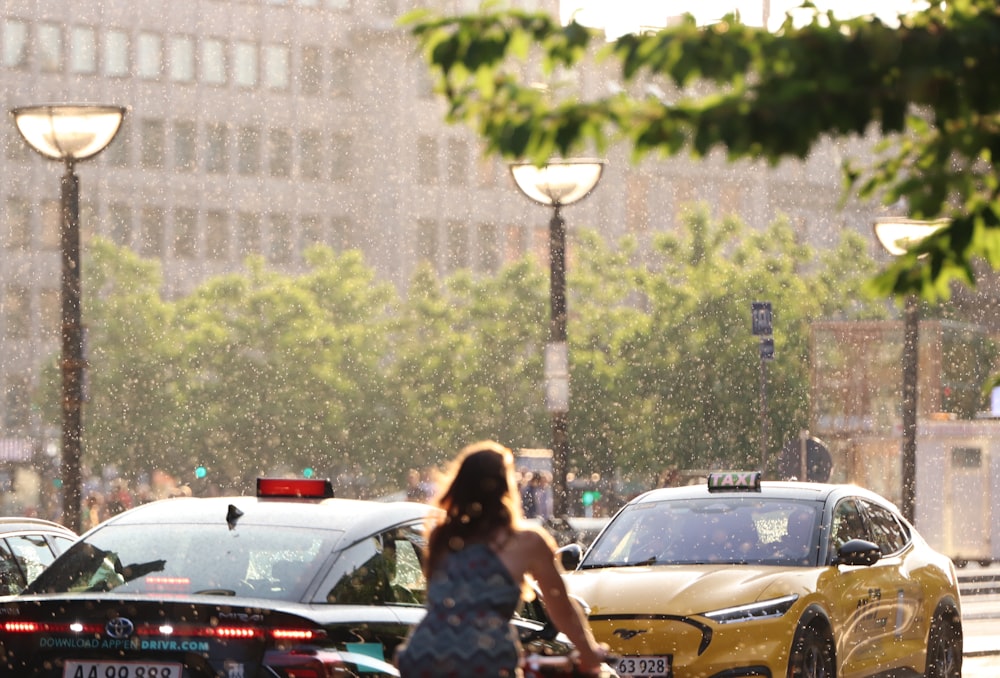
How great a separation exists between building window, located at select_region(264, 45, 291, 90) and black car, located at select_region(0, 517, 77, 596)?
8097 centimetres

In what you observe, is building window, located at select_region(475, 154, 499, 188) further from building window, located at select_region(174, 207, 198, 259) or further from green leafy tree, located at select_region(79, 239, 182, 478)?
green leafy tree, located at select_region(79, 239, 182, 478)

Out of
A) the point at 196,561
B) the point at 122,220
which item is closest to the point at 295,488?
the point at 196,561

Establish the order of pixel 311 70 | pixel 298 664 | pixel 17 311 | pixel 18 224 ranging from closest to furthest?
pixel 298 664 → pixel 17 311 → pixel 18 224 → pixel 311 70

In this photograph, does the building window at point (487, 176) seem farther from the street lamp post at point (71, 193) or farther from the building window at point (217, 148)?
the street lamp post at point (71, 193)

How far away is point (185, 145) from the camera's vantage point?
88.7m

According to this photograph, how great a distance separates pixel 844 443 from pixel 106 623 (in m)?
34.1

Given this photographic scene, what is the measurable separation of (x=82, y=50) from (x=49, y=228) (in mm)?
7497

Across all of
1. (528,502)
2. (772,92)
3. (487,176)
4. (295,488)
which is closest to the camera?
→ (772,92)

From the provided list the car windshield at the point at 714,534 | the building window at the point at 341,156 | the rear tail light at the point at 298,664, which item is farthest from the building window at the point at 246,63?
the rear tail light at the point at 298,664

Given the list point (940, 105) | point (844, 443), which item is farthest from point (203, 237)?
point (940, 105)

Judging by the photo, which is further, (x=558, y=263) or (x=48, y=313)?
(x=48, y=313)

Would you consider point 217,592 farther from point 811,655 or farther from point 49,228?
point 49,228

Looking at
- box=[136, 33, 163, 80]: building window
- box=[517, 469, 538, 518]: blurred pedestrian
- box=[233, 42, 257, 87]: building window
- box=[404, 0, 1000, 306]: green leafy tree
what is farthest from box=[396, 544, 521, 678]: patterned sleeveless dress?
box=[233, 42, 257, 87]: building window

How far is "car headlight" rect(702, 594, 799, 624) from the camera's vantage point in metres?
11.2
